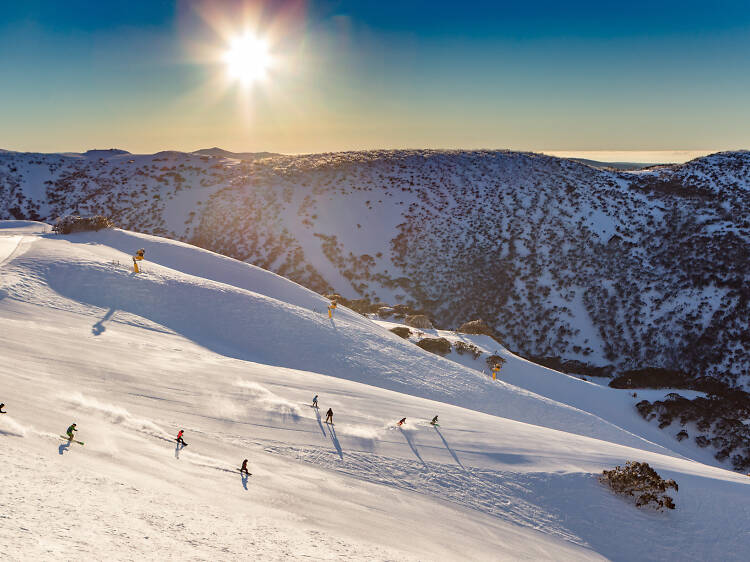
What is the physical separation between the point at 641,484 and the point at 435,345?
1881 cm

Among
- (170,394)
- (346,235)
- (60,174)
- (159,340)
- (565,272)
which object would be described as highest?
(60,174)

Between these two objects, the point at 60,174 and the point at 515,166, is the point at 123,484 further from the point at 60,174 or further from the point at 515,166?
the point at 60,174

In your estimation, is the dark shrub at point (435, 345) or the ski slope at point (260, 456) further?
the dark shrub at point (435, 345)

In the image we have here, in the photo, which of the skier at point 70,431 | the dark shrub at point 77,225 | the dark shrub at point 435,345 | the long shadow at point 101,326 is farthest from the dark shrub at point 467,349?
the dark shrub at point 77,225

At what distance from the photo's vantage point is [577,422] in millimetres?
23469

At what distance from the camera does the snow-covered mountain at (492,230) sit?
142 feet

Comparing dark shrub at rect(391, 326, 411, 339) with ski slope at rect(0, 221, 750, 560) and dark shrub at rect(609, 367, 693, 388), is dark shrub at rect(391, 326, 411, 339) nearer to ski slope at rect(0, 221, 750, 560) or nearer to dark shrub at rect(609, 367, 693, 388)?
ski slope at rect(0, 221, 750, 560)

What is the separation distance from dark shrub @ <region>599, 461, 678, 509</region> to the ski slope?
39cm

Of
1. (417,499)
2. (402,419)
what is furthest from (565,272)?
(417,499)

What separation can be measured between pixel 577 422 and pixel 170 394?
21164mm

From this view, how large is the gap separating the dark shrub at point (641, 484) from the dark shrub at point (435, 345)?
17868 millimetres

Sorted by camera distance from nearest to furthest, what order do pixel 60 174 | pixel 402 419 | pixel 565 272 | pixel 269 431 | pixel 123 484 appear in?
pixel 123 484
pixel 269 431
pixel 402 419
pixel 565 272
pixel 60 174

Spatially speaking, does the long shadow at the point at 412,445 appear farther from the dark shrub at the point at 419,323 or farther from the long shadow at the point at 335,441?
the dark shrub at the point at 419,323

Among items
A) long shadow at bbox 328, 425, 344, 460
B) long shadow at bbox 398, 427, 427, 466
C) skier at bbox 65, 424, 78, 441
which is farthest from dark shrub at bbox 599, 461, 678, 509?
skier at bbox 65, 424, 78, 441
